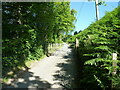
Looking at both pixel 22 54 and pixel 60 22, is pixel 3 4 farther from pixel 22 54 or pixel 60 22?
pixel 60 22

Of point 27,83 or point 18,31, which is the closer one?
point 27,83

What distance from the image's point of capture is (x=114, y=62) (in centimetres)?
219

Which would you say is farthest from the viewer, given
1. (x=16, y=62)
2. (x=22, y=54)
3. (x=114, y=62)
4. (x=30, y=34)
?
(x=30, y=34)

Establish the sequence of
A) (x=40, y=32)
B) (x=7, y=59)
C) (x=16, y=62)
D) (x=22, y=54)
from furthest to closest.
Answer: (x=40, y=32)
(x=22, y=54)
(x=16, y=62)
(x=7, y=59)

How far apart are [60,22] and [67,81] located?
7592 mm

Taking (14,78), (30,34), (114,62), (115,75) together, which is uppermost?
(30,34)

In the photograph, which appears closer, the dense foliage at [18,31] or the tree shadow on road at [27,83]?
the tree shadow on road at [27,83]

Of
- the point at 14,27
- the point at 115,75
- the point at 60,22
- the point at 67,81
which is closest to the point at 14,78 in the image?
the point at 67,81

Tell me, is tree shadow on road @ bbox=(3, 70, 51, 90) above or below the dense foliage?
below

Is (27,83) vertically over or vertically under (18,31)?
under

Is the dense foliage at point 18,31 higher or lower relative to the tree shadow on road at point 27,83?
higher

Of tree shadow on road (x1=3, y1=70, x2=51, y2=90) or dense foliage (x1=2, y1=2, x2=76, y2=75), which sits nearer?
tree shadow on road (x1=3, y1=70, x2=51, y2=90)

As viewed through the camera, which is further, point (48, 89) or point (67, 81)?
point (67, 81)

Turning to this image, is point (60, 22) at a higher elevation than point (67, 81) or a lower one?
higher
